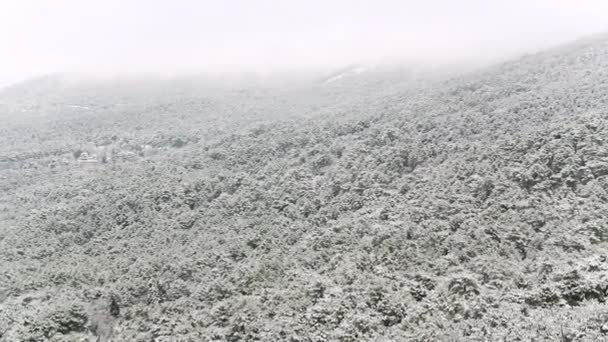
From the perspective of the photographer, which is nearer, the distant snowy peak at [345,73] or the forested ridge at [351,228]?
the forested ridge at [351,228]

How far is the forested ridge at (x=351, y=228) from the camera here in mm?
22234

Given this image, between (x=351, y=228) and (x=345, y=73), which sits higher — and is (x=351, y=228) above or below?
below

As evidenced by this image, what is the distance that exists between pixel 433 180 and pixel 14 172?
5281 cm

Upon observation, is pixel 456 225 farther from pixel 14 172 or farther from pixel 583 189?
pixel 14 172

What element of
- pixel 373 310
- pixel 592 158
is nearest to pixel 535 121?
pixel 592 158

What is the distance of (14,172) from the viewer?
197 ft

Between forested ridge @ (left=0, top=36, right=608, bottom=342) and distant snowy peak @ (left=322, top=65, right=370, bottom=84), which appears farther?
distant snowy peak @ (left=322, top=65, right=370, bottom=84)

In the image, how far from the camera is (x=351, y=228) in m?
31.3

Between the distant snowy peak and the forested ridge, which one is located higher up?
the distant snowy peak

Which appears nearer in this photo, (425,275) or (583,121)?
(425,275)

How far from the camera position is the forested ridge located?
875 inches

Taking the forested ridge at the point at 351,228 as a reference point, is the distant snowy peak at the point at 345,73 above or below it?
above

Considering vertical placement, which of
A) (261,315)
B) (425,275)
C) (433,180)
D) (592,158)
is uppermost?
(592,158)

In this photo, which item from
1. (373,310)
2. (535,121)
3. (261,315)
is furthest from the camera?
(535,121)
